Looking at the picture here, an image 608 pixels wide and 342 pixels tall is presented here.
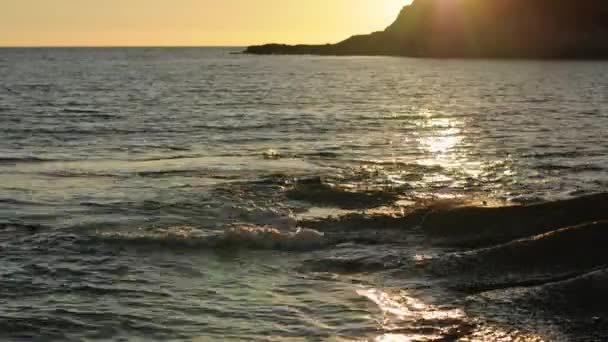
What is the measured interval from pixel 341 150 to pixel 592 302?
19.1m

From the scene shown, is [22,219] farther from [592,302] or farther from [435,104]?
[435,104]

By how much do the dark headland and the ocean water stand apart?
102768 millimetres

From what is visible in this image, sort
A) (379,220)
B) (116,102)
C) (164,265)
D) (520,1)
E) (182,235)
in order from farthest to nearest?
(520,1) < (116,102) < (379,220) < (182,235) < (164,265)

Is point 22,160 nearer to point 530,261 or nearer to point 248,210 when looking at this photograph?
point 248,210

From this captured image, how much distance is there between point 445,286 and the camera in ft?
41.0

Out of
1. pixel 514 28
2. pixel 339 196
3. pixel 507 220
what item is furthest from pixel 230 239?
pixel 514 28

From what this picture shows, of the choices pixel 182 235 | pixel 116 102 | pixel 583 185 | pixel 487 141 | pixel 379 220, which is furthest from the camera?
pixel 116 102

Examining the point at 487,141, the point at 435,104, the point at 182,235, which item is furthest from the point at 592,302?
the point at 435,104

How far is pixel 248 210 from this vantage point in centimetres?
1838

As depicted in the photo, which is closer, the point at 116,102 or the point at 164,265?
the point at 164,265

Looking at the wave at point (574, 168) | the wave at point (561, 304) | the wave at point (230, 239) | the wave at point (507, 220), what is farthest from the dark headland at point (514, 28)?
the wave at point (561, 304)

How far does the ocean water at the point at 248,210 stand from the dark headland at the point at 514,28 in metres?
103

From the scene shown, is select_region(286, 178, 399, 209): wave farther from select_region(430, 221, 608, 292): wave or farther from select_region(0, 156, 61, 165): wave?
select_region(0, 156, 61, 165): wave

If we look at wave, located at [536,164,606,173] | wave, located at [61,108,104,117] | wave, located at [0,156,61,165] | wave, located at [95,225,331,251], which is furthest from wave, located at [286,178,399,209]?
wave, located at [61,108,104,117]
